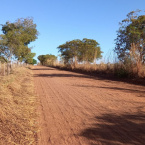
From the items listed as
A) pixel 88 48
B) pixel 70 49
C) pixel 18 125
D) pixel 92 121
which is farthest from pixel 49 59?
pixel 18 125

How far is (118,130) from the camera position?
4.12 m

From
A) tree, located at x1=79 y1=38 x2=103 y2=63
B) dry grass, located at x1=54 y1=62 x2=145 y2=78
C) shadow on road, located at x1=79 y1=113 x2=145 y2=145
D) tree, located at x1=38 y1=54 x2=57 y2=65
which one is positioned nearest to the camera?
shadow on road, located at x1=79 y1=113 x2=145 y2=145

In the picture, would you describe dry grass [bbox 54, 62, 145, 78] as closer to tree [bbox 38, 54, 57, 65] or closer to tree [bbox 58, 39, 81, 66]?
tree [bbox 58, 39, 81, 66]

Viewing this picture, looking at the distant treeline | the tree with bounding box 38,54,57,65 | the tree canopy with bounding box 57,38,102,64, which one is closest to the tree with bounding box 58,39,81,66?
the tree canopy with bounding box 57,38,102,64

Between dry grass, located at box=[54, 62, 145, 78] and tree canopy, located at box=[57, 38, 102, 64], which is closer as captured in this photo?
dry grass, located at box=[54, 62, 145, 78]

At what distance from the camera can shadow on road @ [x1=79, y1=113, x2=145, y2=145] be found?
3643mm

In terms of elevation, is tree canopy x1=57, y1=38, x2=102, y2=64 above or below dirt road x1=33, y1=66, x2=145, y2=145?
above

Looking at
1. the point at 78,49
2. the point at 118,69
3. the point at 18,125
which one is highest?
the point at 78,49

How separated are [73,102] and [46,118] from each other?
191cm

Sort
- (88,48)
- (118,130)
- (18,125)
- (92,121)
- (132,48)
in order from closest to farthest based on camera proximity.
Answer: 1. (118,130)
2. (18,125)
3. (92,121)
4. (132,48)
5. (88,48)

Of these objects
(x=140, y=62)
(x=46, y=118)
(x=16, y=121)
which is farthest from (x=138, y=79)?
(x=16, y=121)

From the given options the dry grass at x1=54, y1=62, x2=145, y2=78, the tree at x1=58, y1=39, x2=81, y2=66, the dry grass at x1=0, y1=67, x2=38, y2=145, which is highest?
the tree at x1=58, y1=39, x2=81, y2=66

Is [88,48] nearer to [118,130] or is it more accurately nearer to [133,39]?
[133,39]

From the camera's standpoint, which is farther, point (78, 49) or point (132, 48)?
point (78, 49)
